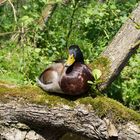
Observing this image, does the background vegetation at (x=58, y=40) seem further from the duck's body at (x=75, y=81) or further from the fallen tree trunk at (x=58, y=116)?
the fallen tree trunk at (x=58, y=116)

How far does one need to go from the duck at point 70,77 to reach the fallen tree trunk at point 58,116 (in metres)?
0.10

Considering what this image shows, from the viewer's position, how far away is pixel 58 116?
456 centimetres

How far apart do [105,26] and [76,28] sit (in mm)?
678

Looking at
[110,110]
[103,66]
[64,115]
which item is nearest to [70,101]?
[64,115]

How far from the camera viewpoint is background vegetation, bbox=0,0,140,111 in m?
6.29

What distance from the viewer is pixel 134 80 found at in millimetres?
6355

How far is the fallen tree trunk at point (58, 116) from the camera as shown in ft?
14.5

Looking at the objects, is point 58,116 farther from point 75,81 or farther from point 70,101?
point 75,81

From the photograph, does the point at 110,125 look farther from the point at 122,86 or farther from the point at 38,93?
→ the point at 122,86

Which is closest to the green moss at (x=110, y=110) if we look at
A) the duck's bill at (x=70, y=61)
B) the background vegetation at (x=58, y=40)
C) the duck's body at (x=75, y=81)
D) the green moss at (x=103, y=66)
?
the duck's body at (x=75, y=81)

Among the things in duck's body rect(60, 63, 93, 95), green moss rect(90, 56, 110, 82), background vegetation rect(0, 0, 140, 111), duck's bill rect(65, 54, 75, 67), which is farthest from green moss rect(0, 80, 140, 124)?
background vegetation rect(0, 0, 140, 111)

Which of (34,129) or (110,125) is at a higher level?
(110,125)

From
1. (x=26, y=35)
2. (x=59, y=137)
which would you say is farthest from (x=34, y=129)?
(x=26, y=35)

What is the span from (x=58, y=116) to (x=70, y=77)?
37cm
